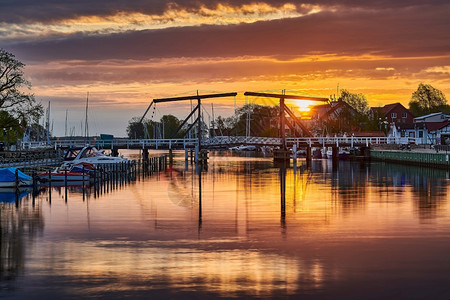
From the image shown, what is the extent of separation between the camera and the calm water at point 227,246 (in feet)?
66.8

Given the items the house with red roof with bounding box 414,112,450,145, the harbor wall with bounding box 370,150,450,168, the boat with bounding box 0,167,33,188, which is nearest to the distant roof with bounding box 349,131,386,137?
the house with red roof with bounding box 414,112,450,145

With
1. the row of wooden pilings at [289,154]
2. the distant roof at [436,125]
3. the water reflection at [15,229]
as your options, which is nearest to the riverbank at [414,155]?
the row of wooden pilings at [289,154]

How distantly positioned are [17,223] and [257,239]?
13.9 m

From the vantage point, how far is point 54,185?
196 feet

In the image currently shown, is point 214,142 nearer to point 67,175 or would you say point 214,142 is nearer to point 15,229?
point 67,175

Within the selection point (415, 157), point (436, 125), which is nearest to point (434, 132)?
point (436, 125)

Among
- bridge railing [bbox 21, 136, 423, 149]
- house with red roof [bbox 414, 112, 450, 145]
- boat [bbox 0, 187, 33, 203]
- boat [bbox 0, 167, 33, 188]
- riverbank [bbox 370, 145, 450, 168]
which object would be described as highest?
house with red roof [bbox 414, 112, 450, 145]

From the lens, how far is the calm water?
20.4 meters

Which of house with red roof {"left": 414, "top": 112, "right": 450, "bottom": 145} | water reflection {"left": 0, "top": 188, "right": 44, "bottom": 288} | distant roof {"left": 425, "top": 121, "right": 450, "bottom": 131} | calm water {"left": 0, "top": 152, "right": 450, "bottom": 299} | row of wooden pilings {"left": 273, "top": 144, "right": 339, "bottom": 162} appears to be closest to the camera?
calm water {"left": 0, "top": 152, "right": 450, "bottom": 299}

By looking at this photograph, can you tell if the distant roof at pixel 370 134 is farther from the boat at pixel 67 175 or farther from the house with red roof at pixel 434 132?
the boat at pixel 67 175

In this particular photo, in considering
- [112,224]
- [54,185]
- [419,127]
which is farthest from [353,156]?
[112,224]

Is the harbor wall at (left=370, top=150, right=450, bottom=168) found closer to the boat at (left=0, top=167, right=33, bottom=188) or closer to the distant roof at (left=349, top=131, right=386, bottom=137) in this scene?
the distant roof at (left=349, top=131, right=386, bottom=137)

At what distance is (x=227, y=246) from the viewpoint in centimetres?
2730

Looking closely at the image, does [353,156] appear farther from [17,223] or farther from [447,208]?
[17,223]
